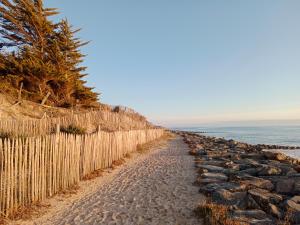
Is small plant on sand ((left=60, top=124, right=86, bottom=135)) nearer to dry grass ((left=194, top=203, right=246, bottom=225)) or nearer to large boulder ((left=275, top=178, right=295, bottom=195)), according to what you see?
dry grass ((left=194, top=203, right=246, bottom=225))

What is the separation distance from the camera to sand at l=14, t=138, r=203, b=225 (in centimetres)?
576

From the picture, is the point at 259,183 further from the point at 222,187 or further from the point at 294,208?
the point at 294,208

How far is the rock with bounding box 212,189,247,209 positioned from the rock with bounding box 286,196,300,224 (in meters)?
0.95

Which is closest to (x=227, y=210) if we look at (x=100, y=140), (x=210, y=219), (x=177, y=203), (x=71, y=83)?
(x=210, y=219)

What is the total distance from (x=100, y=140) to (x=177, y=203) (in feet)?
16.1

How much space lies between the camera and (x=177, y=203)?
6.85m

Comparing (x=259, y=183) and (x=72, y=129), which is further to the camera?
(x=72, y=129)

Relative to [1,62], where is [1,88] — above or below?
below

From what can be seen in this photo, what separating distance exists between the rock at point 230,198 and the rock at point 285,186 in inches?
71.0

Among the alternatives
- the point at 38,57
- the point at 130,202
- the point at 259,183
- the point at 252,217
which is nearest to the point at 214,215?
the point at 252,217

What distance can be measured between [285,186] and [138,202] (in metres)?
4.46

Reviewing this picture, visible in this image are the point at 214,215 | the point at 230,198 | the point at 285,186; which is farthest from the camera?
the point at 285,186

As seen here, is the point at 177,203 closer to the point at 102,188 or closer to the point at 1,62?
the point at 102,188

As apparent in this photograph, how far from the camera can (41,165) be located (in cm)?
656
